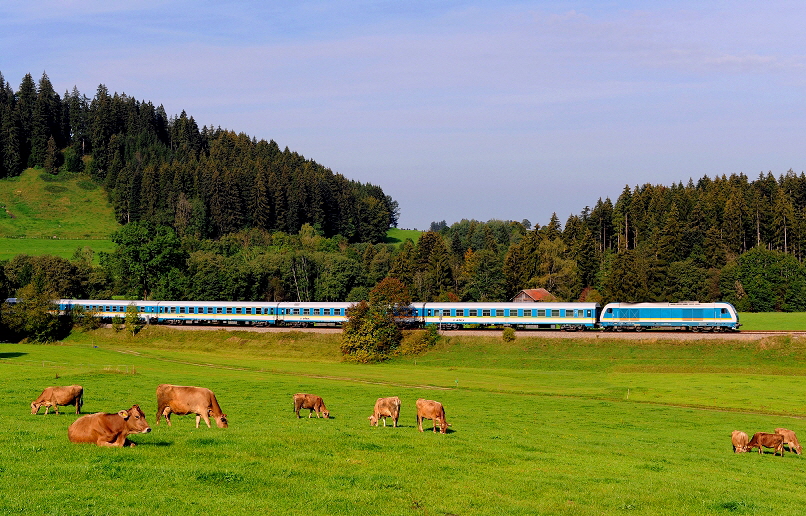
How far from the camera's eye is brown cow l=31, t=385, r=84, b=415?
24.8 m

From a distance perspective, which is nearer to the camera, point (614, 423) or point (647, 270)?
point (614, 423)

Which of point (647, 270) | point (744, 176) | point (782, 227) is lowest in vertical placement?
point (647, 270)

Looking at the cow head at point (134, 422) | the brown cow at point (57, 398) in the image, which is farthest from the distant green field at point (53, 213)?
the cow head at point (134, 422)

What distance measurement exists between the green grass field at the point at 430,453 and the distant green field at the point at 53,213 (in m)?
129

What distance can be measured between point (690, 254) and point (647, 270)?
23.4 meters

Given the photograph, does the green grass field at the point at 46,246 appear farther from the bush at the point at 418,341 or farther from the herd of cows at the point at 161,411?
the herd of cows at the point at 161,411

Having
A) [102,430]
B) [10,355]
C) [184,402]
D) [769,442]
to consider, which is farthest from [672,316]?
[102,430]

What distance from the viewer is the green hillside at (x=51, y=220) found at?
16062 cm

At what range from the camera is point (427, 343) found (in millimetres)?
82375

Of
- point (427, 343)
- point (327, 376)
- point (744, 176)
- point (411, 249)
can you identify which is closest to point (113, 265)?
point (411, 249)

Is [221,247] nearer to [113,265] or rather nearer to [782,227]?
[113,265]

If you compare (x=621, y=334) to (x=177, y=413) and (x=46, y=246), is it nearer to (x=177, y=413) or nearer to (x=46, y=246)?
(x=177, y=413)

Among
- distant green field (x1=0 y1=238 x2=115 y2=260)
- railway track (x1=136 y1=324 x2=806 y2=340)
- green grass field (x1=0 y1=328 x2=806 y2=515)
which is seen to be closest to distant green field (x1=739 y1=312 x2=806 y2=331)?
railway track (x1=136 y1=324 x2=806 y2=340)

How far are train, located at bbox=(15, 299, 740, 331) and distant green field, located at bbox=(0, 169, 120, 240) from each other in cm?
7471
